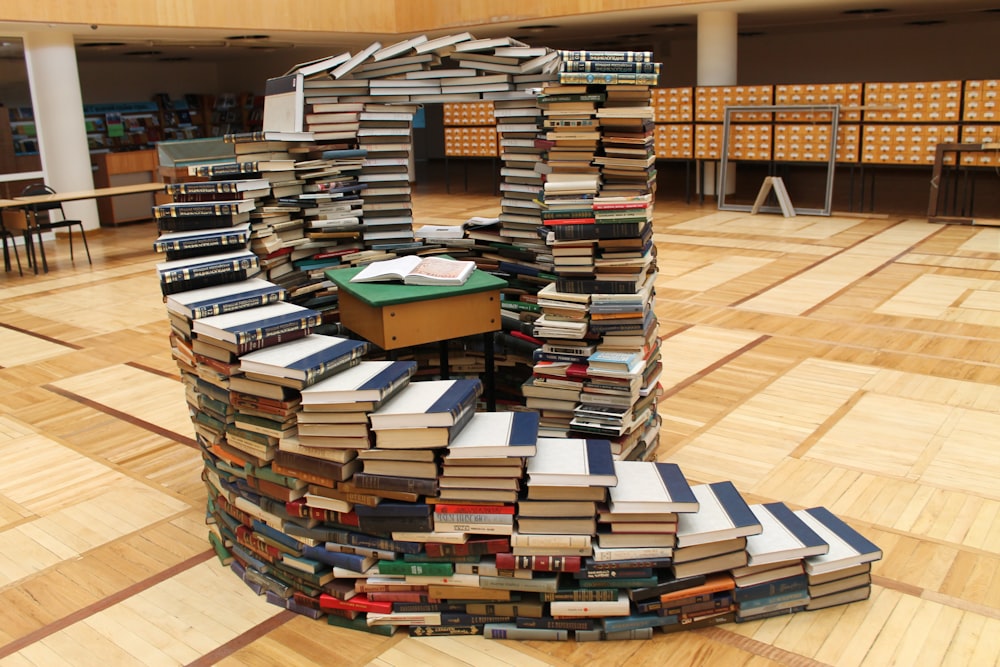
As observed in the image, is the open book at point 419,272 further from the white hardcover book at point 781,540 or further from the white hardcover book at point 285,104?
the white hardcover book at point 781,540

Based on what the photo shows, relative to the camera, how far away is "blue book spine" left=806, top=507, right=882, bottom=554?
123 inches

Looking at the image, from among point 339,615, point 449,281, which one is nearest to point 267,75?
point 449,281

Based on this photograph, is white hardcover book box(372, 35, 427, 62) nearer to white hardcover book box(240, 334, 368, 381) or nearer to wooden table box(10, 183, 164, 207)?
white hardcover book box(240, 334, 368, 381)

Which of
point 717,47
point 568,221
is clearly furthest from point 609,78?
point 717,47

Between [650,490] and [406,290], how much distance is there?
1.55 metres

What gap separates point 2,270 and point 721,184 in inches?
371

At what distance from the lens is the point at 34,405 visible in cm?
562

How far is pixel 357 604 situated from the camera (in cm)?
309

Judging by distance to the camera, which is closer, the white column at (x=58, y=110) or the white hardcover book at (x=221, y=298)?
the white hardcover book at (x=221, y=298)

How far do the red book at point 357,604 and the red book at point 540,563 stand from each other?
437mm

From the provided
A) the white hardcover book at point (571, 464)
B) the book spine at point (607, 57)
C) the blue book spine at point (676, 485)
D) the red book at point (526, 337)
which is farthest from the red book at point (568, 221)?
the blue book spine at point (676, 485)

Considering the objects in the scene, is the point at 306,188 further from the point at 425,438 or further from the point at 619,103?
the point at 425,438

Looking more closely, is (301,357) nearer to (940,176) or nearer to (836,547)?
(836,547)

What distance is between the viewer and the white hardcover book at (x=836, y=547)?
3.06 meters
